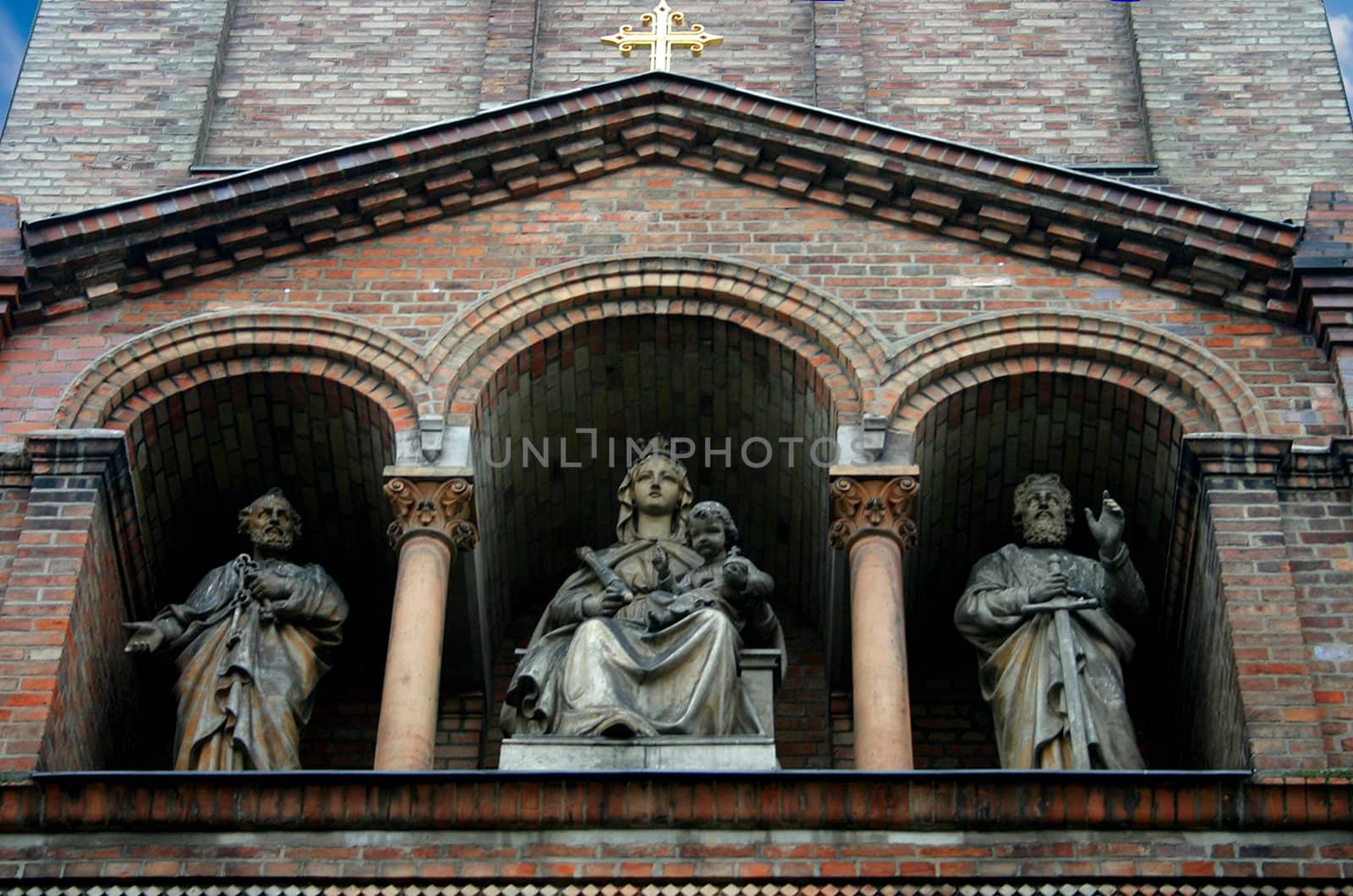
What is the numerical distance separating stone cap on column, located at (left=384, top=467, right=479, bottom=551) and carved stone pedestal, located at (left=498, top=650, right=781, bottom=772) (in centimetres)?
204

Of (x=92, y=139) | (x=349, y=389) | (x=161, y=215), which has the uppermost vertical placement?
(x=92, y=139)

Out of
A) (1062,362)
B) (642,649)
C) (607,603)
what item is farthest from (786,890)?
(1062,362)

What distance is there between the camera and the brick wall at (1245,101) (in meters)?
19.8

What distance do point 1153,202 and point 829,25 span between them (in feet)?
14.4

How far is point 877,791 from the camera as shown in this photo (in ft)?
45.4

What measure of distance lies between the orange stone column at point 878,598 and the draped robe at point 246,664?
2.89 m

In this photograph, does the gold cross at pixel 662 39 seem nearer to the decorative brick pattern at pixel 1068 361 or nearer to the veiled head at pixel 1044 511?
the decorative brick pattern at pixel 1068 361

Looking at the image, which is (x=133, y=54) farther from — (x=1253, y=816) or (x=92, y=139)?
(x=1253, y=816)

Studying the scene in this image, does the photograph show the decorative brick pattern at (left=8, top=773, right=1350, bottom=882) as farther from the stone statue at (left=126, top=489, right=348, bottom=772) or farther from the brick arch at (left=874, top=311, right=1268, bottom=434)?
the brick arch at (left=874, top=311, right=1268, bottom=434)

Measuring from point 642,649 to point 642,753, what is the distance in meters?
0.94

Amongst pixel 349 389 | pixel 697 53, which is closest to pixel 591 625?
pixel 349 389

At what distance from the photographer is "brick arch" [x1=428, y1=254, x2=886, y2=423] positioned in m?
17.0

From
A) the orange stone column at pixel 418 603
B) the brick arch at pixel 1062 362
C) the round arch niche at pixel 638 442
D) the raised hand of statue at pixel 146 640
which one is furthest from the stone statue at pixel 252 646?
the brick arch at pixel 1062 362

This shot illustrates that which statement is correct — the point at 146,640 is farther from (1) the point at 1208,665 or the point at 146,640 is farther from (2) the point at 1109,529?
(1) the point at 1208,665
